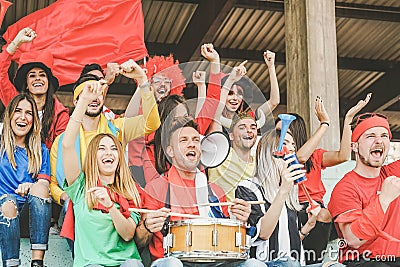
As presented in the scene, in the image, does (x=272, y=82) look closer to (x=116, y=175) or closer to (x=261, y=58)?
(x=116, y=175)

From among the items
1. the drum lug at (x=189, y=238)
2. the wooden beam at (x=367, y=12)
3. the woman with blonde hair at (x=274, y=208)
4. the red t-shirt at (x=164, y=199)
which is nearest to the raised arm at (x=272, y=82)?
the woman with blonde hair at (x=274, y=208)

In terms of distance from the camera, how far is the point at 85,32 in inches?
245

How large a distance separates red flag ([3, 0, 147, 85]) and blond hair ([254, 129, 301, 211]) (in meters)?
1.95

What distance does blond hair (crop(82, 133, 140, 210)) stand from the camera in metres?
4.17

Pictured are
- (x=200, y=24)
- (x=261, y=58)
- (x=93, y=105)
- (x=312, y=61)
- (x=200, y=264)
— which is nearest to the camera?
(x=200, y=264)

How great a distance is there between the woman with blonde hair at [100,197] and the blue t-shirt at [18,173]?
377mm

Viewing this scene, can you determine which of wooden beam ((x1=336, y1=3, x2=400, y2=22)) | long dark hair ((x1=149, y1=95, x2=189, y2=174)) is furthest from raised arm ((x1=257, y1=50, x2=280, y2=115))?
wooden beam ((x1=336, y1=3, x2=400, y2=22))

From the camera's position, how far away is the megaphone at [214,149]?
4152 millimetres

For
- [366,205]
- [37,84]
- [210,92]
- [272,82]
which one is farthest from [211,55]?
[366,205]

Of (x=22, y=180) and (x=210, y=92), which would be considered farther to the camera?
(x=210, y=92)

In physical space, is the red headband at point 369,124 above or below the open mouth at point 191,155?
above

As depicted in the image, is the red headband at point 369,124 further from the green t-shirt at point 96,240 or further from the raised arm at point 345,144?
the green t-shirt at point 96,240

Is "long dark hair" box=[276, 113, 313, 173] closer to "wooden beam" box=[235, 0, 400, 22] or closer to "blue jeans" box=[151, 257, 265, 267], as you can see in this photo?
"blue jeans" box=[151, 257, 265, 267]

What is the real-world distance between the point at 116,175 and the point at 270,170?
88 cm
